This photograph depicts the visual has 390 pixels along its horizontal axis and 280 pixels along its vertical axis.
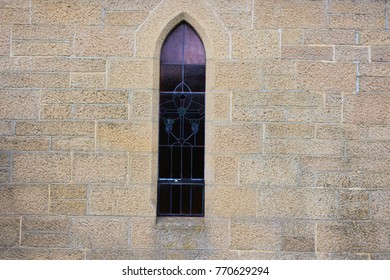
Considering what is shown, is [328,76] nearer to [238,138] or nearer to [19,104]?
[238,138]

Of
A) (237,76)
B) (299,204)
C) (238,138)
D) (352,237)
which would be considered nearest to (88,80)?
(237,76)

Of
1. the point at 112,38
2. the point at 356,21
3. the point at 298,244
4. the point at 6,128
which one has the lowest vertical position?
the point at 298,244

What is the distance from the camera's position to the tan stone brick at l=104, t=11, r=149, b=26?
391cm

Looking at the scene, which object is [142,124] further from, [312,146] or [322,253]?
[322,253]

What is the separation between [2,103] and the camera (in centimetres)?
390

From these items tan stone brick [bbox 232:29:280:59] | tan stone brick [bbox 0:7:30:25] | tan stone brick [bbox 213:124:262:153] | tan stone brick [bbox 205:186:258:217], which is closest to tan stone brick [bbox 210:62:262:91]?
tan stone brick [bbox 232:29:280:59]

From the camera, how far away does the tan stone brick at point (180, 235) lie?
386 centimetres

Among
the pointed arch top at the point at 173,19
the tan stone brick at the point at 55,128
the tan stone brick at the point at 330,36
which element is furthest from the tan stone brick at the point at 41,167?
the tan stone brick at the point at 330,36

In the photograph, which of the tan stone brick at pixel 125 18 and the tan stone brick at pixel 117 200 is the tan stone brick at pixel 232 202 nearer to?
the tan stone brick at pixel 117 200

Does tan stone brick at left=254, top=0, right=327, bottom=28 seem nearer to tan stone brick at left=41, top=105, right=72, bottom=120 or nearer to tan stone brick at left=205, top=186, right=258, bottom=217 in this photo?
tan stone brick at left=205, top=186, right=258, bottom=217

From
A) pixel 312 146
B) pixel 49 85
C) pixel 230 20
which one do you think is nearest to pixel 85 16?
pixel 49 85

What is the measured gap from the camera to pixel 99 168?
3.88 metres

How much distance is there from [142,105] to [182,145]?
1.75ft

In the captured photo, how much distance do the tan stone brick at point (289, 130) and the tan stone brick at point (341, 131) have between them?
85 millimetres
